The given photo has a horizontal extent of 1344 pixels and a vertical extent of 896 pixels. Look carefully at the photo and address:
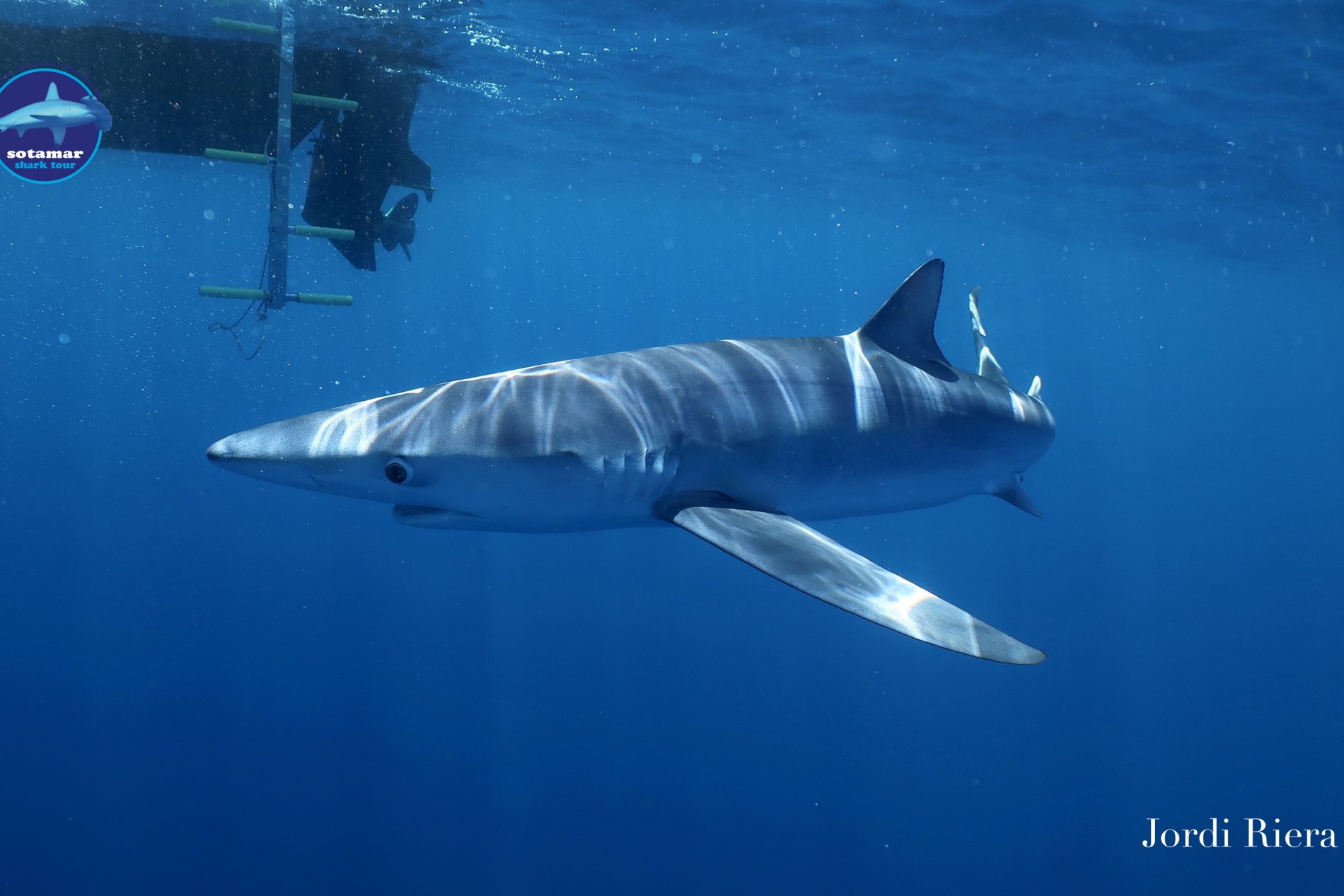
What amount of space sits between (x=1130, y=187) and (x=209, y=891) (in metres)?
25.5

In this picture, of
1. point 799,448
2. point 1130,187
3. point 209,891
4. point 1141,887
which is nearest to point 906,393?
point 799,448

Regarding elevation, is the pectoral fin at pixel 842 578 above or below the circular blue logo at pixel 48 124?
below

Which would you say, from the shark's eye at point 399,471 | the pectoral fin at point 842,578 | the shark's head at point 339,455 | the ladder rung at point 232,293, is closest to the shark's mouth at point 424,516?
the shark's head at point 339,455

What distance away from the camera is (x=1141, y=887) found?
461 inches

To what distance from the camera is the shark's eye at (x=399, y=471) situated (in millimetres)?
3570

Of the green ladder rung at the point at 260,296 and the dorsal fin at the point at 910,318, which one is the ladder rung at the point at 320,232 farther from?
the dorsal fin at the point at 910,318

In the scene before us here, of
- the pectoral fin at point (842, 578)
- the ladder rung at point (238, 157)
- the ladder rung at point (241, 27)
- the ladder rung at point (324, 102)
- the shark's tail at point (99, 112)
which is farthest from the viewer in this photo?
the shark's tail at point (99, 112)

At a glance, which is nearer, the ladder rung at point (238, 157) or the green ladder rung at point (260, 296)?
the ladder rung at point (238, 157)

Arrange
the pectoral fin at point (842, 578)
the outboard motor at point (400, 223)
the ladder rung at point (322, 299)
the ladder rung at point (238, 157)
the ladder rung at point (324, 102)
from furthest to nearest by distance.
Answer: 1. the outboard motor at point (400, 223)
2. the ladder rung at point (324, 102)
3. the ladder rung at point (322, 299)
4. the ladder rung at point (238, 157)
5. the pectoral fin at point (842, 578)

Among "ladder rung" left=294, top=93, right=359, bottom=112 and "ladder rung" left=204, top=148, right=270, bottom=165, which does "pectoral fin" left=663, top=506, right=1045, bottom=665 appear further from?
"ladder rung" left=294, top=93, right=359, bottom=112

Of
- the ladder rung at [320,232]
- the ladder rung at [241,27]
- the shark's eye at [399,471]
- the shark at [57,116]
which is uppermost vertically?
the ladder rung at [241,27]

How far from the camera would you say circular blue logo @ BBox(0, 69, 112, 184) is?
32.1 ft

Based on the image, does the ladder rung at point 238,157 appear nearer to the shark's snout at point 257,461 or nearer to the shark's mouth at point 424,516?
the shark's snout at point 257,461

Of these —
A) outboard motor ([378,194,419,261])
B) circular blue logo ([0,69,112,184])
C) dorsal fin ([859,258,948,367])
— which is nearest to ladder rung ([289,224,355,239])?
outboard motor ([378,194,419,261])
